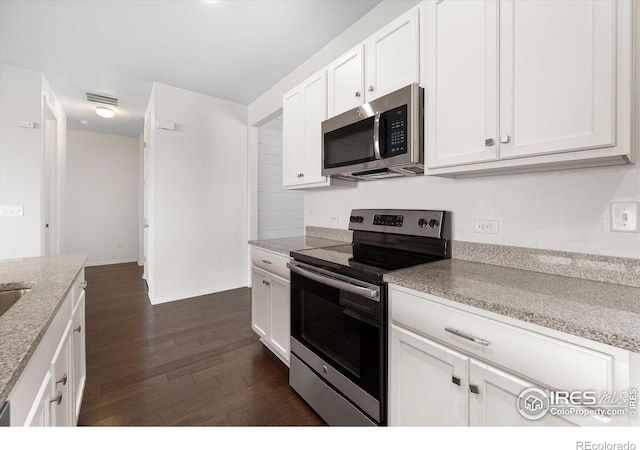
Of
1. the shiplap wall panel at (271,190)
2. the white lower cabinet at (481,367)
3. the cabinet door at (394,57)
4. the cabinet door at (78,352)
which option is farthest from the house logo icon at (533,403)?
the shiplap wall panel at (271,190)

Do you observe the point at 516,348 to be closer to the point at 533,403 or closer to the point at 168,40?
the point at 533,403

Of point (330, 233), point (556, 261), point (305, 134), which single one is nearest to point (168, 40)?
point (305, 134)

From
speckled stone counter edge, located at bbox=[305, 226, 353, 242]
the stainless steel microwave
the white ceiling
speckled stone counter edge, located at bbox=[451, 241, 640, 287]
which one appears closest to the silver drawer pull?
speckled stone counter edge, located at bbox=[451, 241, 640, 287]

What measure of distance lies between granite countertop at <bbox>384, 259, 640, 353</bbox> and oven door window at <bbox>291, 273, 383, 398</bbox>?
0.26 meters

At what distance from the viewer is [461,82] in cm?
133

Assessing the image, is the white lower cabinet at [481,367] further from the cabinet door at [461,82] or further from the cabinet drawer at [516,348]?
the cabinet door at [461,82]

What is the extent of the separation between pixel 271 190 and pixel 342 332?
3558 mm

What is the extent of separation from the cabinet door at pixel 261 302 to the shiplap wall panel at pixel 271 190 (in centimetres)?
221

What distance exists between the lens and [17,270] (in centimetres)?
137

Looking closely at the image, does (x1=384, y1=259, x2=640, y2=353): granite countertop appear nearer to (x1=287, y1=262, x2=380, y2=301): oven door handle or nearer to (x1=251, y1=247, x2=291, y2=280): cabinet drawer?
(x1=287, y1=262, x2=380, y2=301): oven door handle

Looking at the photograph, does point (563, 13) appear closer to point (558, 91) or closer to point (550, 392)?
point (558, 91)

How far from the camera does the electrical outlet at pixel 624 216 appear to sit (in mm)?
1084

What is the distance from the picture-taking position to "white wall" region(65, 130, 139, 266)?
18.6 ft

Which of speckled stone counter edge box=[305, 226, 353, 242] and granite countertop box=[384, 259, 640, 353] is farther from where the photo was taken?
speckled stone counter edge box=[305, 226, 353, 242]
